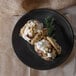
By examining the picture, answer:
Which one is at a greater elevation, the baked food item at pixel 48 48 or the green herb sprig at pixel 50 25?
the green herb sprig at pixel 50 25

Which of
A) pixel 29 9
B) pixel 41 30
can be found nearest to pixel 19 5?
pixel 29 9

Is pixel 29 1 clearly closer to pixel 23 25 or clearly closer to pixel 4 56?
pixel 23 25

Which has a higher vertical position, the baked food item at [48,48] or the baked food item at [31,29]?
the baked food item at [31,29]

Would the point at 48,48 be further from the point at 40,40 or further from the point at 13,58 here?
the point at 13,58

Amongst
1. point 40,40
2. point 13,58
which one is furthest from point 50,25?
point 13,58
